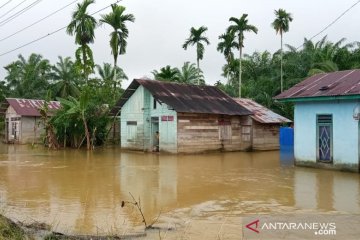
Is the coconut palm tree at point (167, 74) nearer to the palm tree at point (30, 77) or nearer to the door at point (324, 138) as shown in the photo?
the palm tree at point (30, 77)

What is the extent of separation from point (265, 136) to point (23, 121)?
1916 cm

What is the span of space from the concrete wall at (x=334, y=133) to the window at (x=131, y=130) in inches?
471

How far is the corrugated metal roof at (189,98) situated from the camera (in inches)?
918

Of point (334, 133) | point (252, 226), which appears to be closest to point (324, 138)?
point (334, 133)

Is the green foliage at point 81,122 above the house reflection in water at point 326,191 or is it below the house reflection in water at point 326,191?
above

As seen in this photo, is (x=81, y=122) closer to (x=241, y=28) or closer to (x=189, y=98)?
(x=189, y=98)

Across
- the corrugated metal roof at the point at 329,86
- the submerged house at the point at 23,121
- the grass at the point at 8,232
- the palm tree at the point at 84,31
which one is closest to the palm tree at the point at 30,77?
the submerged house at the point at 23,121

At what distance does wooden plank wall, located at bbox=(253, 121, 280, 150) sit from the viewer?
26.4 m

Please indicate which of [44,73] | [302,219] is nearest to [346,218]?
[302,219]

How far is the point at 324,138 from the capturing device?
1584cm

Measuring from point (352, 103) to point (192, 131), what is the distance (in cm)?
1048

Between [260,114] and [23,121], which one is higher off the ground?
[260,114]

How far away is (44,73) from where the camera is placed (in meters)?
46.3

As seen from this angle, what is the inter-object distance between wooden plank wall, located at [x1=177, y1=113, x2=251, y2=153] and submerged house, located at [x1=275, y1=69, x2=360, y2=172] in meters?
7.42
